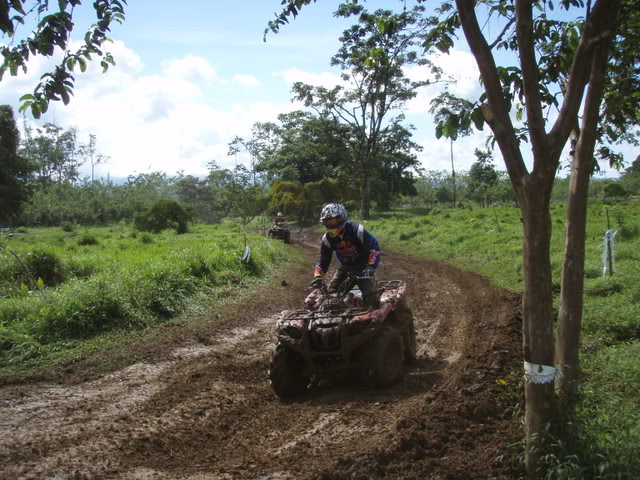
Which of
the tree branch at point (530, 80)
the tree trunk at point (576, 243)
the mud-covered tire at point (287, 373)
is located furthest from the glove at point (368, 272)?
the tree branch at point (530, 80)

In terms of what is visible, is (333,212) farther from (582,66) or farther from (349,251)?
(582,66)

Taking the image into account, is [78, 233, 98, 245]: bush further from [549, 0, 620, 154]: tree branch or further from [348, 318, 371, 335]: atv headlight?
[549, 0, 620, 154]: tree branch


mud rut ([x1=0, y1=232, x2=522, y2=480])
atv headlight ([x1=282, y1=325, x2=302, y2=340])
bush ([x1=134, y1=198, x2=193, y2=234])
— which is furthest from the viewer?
bush ([x1=134, y1=198, x2=193, y2=234])

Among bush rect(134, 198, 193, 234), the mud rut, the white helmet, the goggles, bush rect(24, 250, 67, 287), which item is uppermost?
bush rect(134, 198, 193, 234)

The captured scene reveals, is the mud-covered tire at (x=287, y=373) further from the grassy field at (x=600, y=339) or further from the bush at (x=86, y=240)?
the bush at (x=86, y=240)

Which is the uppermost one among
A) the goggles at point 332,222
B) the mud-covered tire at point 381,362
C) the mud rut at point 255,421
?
the goggles at point 332,222

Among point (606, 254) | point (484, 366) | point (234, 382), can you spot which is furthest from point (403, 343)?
point (606, 254)

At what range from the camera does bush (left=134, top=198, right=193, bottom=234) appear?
36031 millimetres

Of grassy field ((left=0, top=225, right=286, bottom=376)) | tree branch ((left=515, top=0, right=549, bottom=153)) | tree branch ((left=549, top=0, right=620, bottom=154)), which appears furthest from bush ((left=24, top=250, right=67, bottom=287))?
tree branch ((left=549, top=0, right=620, bottom=154))

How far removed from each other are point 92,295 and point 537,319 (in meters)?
8.76

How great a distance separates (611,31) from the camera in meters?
4.36

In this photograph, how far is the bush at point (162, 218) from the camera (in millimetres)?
36031

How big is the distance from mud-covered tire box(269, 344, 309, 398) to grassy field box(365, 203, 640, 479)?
3.17m

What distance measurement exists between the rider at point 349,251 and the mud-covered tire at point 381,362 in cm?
67
